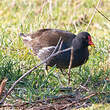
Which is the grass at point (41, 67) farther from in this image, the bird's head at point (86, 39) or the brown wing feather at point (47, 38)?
the bird's head at point (86, 39)

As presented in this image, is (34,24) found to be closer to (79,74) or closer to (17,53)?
(17,53)

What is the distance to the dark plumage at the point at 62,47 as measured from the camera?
15.4ft

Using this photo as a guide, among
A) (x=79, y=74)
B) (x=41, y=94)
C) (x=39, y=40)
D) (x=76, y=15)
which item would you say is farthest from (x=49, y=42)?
(x=76, y=15)

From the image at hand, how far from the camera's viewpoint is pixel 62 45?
4.79 metres

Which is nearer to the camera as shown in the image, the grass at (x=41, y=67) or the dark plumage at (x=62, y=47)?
the grass at (x=41, y=67)

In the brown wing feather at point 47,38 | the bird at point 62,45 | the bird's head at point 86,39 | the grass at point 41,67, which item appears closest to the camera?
the grass at point 41,67

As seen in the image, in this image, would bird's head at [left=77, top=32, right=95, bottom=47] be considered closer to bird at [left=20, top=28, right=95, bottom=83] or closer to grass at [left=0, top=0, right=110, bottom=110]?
bird at [left=20, top=28, right=95, bottom=83]

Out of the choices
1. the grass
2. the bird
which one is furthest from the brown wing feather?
the grass

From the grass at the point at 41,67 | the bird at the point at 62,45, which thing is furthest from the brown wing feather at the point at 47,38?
the grass at the point at 41,67

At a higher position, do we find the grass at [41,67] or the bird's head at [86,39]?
the bird's head at [86,39]

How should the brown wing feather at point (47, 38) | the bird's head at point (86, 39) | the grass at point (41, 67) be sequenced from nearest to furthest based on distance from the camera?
the grass at point (41, 67) → the bird's head at point (86, 39) → the brown wing feather at point (47, 38)

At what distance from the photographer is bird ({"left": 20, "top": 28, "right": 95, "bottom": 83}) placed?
4.68m

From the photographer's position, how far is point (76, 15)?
7316 mm

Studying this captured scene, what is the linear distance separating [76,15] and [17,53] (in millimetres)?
2578
